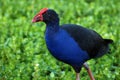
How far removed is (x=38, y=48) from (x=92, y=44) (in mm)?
1483

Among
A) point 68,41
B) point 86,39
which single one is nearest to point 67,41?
point 68,41

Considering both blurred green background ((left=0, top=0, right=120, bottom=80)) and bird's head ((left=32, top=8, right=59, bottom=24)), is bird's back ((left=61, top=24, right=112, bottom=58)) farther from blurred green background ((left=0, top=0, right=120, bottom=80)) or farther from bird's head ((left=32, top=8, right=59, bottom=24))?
blurred green background ((left=0, top=0, right=120, bottom=80))

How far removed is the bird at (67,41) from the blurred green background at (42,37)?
644mm

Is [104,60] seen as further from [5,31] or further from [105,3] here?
[105,3]

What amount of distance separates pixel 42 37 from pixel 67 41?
2.08m

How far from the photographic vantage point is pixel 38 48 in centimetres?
700

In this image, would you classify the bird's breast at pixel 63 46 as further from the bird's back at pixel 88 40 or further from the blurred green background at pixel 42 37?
the blurred green background at pixel 42 37

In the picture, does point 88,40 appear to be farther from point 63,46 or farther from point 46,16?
point 46,16

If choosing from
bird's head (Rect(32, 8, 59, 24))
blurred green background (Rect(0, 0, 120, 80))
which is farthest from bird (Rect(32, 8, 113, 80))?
blurred green background (Rect(0, 0, 120, 80))

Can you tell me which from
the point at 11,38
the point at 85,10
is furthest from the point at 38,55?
the point at 85,10

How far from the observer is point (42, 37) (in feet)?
24.5

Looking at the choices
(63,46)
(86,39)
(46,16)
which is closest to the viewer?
(63,46)

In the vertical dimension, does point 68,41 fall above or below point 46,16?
below

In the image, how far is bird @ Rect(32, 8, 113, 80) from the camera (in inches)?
213
